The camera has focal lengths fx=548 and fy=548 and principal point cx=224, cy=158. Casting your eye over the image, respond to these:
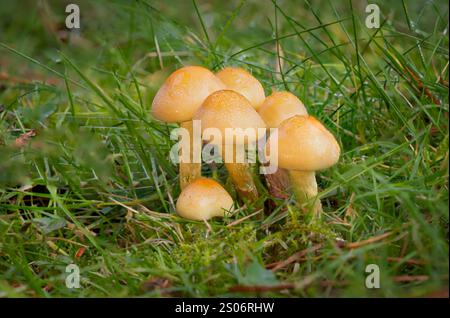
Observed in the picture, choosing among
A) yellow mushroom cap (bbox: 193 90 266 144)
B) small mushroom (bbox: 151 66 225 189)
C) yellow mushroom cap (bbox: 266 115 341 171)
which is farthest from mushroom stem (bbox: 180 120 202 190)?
yellow mushroom cap (bbox: 266 115 341 171)

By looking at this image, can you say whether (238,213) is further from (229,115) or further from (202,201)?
(229,115)

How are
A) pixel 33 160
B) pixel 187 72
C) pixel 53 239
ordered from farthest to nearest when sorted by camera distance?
pixel 33 160
pixel 53 239
pixel 187 72

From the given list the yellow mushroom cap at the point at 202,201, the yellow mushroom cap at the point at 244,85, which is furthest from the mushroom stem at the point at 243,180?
the yellow mushroom cap at the point at 244,85

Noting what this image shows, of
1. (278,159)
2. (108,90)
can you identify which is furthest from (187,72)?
(108,90)

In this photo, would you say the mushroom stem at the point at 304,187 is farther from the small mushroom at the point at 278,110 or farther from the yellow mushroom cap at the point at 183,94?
the yellow mushroom cap at the point at 183,94

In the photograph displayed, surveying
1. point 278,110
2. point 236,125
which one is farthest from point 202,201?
point 278,110

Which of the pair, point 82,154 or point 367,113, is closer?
point 367,113
